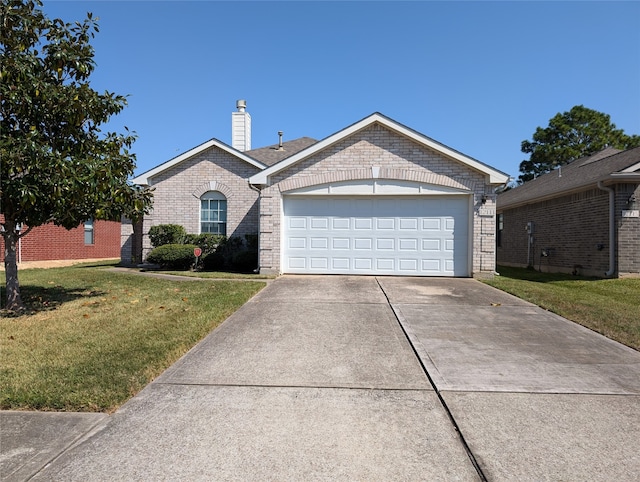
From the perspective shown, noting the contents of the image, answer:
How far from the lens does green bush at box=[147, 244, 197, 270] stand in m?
13.8

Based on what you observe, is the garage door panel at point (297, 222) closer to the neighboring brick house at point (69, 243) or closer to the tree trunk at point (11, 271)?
the tree trunk at point (11, 271)

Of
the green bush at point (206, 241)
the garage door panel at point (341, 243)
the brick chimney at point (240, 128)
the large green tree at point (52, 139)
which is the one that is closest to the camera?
the large green tree at point (52, 139)

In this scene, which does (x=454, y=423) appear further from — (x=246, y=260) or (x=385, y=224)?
(x=246, y=260)

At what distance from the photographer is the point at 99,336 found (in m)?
5.82

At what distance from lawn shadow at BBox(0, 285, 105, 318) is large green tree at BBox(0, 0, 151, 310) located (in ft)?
1.01

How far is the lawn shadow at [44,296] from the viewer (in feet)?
25.1

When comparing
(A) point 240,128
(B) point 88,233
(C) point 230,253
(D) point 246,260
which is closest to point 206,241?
(C) point 230,253

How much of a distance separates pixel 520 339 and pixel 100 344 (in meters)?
5.57

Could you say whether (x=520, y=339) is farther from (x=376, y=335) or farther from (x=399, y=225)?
(x=399, y=225)

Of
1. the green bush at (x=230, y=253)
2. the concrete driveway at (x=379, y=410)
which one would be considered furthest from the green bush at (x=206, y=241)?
the concrete driveway at (x=379, y=410)

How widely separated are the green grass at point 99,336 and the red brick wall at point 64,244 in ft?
34.0

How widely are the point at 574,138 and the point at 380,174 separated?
37.3 m

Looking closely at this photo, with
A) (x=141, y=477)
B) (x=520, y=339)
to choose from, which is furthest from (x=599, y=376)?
(x=141, y=477)

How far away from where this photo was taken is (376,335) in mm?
5848
